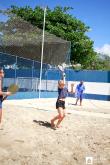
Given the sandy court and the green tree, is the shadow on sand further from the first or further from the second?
the green tree

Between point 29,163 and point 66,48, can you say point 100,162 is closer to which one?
point 29,163

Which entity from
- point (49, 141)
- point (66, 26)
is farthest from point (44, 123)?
point (66, 26)

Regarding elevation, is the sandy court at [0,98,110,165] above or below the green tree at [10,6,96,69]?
below

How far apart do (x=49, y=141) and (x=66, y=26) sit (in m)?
29.4

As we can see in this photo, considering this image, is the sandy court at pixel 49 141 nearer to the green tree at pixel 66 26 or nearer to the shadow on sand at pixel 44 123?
the shadow on sand at pixel 44 123

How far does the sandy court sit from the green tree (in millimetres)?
24211

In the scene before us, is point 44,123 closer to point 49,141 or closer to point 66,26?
point 49,141

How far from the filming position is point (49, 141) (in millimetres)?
10031

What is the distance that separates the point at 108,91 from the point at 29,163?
80.0ft

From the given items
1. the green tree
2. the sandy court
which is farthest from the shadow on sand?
the green tree

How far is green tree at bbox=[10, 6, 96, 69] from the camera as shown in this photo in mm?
37438

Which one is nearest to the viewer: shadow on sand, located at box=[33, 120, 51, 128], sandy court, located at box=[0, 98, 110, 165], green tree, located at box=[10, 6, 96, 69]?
sandy court, located at box=[0, 98, 110, 165]

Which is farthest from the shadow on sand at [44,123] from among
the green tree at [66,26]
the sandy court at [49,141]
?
the green tree at [66,26]

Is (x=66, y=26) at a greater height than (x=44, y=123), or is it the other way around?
(x=66, y=26)
